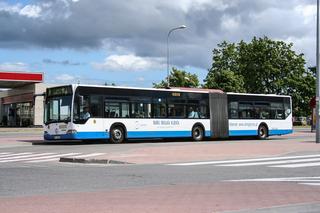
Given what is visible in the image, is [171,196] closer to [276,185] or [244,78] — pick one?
[276,185]

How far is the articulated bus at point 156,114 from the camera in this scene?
87.7 feet

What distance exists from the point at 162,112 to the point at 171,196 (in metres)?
20.3

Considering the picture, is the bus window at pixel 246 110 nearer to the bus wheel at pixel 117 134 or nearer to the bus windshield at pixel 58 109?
the bus wheel at pixel 117 134

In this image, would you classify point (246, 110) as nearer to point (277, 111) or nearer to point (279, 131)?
point (277, 111)

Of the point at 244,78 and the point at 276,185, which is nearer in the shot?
the point at 276,185

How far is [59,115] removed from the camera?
27.1 metres

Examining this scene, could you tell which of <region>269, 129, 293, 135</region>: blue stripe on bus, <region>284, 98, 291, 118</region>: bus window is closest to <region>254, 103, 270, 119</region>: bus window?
<region>269, 129, 293, 135</region>: blue stripe on bus

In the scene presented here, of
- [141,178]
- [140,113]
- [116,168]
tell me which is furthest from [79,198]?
[140,113]

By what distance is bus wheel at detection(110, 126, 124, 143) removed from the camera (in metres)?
27.8

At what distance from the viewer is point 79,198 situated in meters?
9.41

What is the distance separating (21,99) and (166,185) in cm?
5758

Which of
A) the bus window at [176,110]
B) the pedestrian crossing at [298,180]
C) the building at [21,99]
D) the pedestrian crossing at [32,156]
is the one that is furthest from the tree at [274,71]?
the pedestrian crossing at [298,180]

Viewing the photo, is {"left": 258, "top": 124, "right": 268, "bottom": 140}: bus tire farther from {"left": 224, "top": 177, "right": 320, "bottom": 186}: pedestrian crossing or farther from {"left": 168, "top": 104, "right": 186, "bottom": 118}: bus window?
{"left": 224, "top": 177, "right": 320, "bottom": 186}: pedestrian crossing

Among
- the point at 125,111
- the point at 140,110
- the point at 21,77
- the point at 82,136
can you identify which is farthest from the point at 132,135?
the point at 21,77
